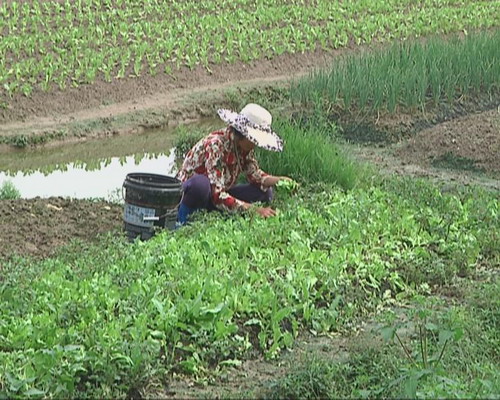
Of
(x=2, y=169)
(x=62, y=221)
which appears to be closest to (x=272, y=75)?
(x=2, y=169)

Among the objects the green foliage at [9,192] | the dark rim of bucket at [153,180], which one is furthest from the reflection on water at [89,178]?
the dark rim of bucket at [153,180]

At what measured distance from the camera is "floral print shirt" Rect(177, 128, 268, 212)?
24.1 ft

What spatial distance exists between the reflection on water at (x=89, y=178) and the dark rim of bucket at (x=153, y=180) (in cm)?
162

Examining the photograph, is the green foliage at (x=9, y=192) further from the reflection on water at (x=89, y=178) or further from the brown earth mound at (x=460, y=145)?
the brown earth mound at (x=460, y=145)

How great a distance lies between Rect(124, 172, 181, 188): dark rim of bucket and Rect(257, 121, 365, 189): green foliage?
1425 mm

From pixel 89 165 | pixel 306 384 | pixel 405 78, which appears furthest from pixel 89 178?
pixel 306 384

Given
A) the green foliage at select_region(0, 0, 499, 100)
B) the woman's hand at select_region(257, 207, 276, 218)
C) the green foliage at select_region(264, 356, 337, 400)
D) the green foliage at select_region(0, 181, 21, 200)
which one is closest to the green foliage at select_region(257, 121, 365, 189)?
the woman's hand at select_region(257, 207, 276, 218)

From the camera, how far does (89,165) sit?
10867 mm

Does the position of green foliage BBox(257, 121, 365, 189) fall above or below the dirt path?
above

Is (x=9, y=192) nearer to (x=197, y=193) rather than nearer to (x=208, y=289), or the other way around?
(x=197, y=193)

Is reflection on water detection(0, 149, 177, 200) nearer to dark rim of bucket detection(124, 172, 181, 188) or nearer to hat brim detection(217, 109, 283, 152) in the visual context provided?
dark rim of bucket detection(124, 172, 181, 188)

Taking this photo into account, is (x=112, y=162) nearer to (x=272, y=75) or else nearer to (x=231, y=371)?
(x=272, y=75)

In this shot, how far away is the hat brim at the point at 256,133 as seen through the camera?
23.2ft

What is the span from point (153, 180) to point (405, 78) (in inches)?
182
